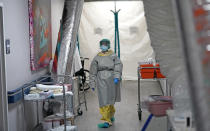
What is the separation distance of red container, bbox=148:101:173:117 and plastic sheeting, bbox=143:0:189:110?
9 cm

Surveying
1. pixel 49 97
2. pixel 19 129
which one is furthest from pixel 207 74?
pixel 19 129

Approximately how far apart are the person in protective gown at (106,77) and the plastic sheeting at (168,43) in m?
2.94

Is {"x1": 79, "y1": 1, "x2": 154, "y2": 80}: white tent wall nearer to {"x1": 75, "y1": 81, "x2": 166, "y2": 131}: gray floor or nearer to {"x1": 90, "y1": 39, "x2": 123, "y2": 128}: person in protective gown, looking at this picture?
{"x1": 75, "y1": 81, "x2": 166, "y2": 131}: gray floor

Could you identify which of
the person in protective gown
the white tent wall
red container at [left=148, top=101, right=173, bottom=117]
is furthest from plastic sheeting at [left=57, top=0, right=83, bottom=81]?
the white tent wall

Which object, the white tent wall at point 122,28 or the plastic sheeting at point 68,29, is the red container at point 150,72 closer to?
the plastic sheeting at point 68,29

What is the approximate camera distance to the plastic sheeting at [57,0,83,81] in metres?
4.11

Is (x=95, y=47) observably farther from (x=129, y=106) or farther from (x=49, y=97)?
(x=49, y=97)

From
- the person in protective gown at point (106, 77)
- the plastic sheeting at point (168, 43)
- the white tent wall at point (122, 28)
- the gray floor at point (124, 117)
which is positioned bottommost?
the gray floor at point (124, 117)

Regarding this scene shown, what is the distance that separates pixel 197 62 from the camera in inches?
31.7

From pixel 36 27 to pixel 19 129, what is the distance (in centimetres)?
148

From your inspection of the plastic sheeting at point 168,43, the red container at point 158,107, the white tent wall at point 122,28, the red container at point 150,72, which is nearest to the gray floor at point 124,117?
the red container at point 150,72

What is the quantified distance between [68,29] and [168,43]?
2.76 meters

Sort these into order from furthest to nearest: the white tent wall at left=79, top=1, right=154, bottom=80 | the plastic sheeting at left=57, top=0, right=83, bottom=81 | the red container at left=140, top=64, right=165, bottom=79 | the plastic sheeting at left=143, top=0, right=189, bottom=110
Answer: the white tent wall at left=79, top=1, right=154, bottom=80
the red container at left=140, top=64, right=165, bottom=79
the plastic sheeting at left=57, top=0, right=83, bottom=81
the plastic sheeting at left=143, top=0, right=189, bottom=110

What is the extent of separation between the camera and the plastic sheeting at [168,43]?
4.84ft
